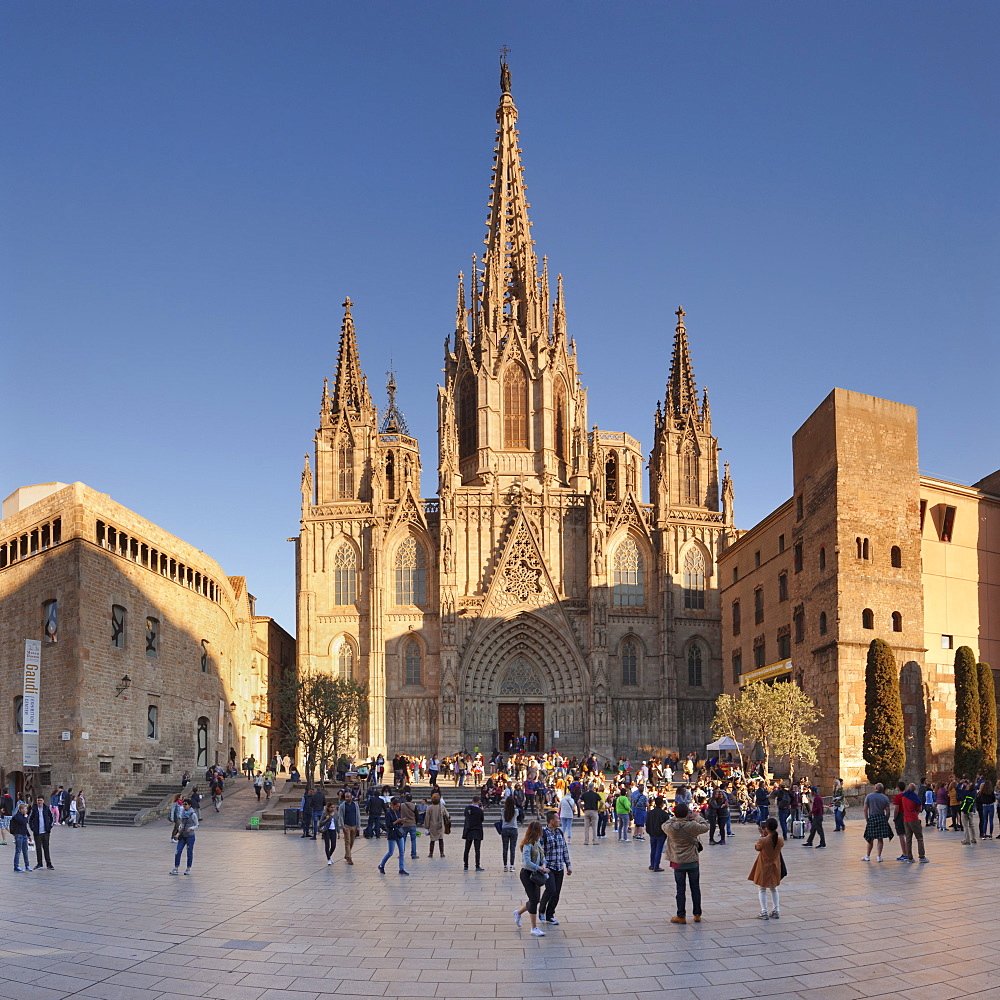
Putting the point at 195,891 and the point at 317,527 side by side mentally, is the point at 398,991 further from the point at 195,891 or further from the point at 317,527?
the point at 317,527

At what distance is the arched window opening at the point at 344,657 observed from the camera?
58.0 metres

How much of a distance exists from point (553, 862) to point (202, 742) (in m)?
36.4

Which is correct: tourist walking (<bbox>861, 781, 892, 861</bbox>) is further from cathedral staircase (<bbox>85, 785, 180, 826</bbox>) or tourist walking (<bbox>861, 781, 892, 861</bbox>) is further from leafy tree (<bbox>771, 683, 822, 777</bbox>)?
cathedral staircase (<bbox>85, 785, 180, 826</bbox>)

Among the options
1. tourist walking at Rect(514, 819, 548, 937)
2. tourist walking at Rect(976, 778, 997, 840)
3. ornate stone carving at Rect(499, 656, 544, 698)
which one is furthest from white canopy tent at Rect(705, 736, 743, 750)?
tourist walking at Rect(514, 819, 548, 937)

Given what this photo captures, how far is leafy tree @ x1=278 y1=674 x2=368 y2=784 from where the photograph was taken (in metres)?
45.5

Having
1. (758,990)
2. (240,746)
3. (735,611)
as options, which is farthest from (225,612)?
(758,990)

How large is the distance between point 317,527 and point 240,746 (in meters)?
12.0

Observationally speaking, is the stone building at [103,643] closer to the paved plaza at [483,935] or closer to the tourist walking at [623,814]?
the paved plaza at [483,935]

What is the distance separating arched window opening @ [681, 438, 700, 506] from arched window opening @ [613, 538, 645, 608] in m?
5.03

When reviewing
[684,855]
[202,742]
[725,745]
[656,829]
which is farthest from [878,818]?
[202,742]

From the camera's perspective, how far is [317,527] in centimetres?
5969

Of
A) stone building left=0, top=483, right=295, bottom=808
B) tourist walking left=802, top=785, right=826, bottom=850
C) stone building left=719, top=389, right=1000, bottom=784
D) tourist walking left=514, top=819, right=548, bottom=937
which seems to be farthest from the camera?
stone building left=719, top=389, right=1000, bottom=784

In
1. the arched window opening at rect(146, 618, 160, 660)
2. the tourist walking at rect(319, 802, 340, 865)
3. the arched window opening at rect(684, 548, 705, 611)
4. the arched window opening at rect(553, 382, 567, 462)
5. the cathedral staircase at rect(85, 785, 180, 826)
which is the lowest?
the cathedral staircase at rect(85, 785, 180, 826)

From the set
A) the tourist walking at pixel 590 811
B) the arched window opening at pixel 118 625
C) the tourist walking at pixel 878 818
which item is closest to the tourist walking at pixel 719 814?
the tourist walking at pixel 590 811
